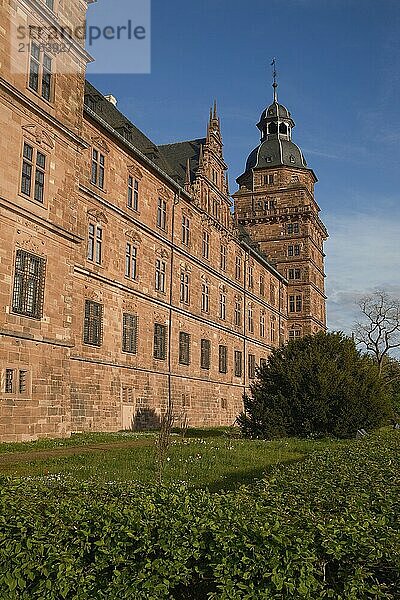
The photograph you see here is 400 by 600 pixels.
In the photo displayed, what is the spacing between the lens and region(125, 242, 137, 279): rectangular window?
30.4 m

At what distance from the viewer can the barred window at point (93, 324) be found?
26562mm

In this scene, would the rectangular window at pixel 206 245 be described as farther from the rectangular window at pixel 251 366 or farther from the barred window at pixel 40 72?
the barred window at pixel 40 72

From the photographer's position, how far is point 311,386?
2272cm

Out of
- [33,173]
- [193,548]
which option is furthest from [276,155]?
[193,548]

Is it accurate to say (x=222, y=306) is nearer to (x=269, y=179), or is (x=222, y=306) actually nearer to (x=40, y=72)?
(x=40, y=72)

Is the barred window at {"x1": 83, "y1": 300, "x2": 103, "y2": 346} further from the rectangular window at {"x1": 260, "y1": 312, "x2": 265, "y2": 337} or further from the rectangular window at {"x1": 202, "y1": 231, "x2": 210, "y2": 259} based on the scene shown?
the rectangular window at {"x1": 260, "y1": 312, "x2": 265, "y2": 337}

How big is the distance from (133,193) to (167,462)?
20.5m

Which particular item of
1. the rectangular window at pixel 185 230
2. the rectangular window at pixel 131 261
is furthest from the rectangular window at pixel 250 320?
the rectangular window at pixel 131 261

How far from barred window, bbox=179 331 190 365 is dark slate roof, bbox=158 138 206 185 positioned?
9916 millimetres

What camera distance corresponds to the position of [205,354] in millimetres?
39438

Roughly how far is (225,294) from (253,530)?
40.0 m

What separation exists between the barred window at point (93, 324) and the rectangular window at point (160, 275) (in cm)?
631

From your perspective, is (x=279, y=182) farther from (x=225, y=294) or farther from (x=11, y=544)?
(x=11, y=544)

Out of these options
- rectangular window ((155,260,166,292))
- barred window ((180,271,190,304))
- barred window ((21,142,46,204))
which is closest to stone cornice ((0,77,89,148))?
barred window ((21,142,46,204))
